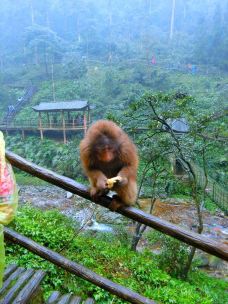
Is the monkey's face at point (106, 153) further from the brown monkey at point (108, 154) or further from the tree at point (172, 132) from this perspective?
the tree at point (172, 132)

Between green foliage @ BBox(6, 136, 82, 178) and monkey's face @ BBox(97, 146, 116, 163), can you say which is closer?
monkey's face @ BBox(97, 146, 116, 163)

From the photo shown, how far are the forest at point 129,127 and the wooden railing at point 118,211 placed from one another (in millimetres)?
379

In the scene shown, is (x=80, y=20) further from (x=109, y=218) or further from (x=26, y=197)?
(x=109, y=218)

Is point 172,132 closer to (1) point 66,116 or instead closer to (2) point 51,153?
(2) point 51,153

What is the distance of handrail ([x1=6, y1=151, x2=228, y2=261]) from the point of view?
63.1 inches

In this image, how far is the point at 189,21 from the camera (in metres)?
45.2

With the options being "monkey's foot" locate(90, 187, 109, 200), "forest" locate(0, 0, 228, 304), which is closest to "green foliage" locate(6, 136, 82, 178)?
"forest" locate(0, 0, 228, 304)

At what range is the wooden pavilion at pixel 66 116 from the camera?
20.3m

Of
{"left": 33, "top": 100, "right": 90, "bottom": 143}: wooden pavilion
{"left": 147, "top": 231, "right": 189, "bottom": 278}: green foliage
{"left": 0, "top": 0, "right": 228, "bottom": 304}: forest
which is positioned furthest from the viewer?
{"left": 33, "top": 100, "right": 90, "bottom": 143}: wooden pavilion

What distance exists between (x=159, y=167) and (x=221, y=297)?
315 cm

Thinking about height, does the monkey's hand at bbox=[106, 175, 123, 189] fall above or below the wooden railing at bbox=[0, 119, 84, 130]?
above

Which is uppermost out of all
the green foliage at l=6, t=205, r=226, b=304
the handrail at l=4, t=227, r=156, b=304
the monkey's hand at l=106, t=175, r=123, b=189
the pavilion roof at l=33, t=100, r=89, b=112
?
the monkey's hand at l=106, t=175, r=123, b=189

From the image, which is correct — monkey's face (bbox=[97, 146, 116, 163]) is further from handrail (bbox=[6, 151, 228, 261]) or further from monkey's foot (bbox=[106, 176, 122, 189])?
handrail (bbox=[6, 151, 228, 261])

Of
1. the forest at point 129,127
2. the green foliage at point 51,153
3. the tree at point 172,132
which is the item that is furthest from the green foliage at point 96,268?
the green foliage at point 51,153
